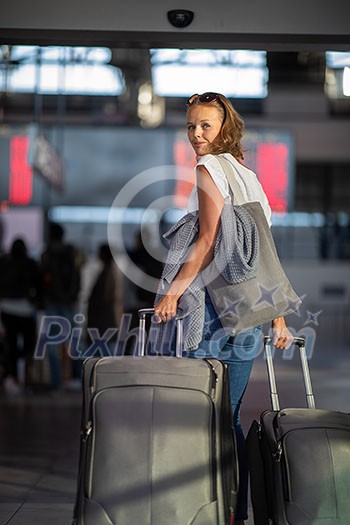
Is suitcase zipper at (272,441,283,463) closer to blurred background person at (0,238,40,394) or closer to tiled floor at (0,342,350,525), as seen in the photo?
tiled floor at (0,342,350,525)

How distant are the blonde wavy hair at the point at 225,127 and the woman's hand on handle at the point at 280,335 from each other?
70 centimetres

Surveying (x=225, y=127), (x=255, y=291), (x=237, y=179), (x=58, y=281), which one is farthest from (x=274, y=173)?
(x=255, y=291)

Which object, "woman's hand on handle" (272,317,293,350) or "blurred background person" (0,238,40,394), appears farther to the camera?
"blurred background person" (0,238,40,394)

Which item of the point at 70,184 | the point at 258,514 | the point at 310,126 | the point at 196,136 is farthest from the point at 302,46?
the point at 310,126

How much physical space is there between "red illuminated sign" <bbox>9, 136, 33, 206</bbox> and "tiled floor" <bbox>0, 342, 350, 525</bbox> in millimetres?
5221

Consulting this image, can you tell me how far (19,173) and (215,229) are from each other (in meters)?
11.6

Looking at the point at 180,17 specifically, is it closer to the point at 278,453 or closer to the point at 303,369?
the point at 303,369

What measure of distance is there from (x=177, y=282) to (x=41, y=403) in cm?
548

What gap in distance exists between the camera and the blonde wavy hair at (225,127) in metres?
3.55

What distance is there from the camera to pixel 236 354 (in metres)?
3.51

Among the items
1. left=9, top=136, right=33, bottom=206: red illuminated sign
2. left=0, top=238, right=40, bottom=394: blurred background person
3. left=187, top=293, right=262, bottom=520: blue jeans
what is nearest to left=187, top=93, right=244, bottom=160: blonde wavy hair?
left=187, top=293, right=262, bottom=520: blue jeans

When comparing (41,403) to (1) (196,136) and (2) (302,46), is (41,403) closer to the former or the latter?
(2) (302,46)

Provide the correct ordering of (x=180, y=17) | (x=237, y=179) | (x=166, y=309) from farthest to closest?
(x=180, y=17)
(x=237, y=179)
(x=166, y=309)

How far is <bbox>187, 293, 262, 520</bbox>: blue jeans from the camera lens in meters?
3.47
